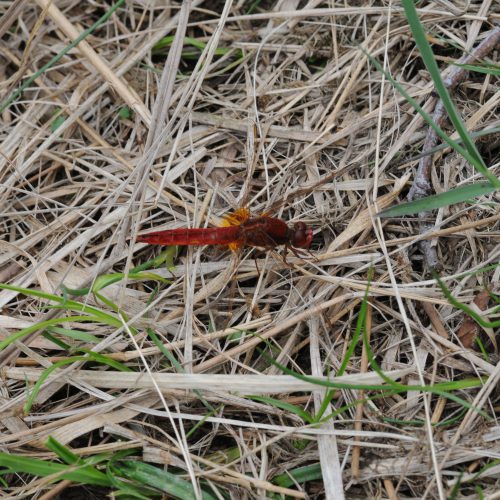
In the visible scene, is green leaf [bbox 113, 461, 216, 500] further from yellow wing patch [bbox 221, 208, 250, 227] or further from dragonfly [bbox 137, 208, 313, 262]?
yellow wing patch [bbox 221, 208, 250, 227]

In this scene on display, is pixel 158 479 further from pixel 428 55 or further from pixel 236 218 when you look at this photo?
pixel 428 55

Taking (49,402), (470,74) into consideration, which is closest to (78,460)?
(49,402)

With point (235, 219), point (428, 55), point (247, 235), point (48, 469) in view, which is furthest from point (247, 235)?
point (48, 469)

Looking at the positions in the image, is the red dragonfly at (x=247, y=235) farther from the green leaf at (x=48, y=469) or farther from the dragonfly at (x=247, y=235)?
the green leaf at (x=48, y=469)

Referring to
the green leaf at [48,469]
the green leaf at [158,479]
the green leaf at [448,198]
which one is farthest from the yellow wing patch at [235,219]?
the green leaf at [48,469]

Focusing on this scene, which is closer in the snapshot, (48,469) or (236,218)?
(48,469)

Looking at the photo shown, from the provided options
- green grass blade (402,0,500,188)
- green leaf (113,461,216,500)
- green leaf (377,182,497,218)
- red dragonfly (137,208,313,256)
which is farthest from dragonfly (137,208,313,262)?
green leaf (113,461,216,500)

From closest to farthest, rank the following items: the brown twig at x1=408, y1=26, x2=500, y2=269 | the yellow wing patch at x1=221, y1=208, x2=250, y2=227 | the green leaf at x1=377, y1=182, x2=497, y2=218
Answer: the green leaf at x1=377, y1=182, x2=497, y2=218 < the brown twig at x1=408, y1=26, x2=500, y2=269 < the yellow wing patch at x1=221, y1=208, x2=250, y2=227
